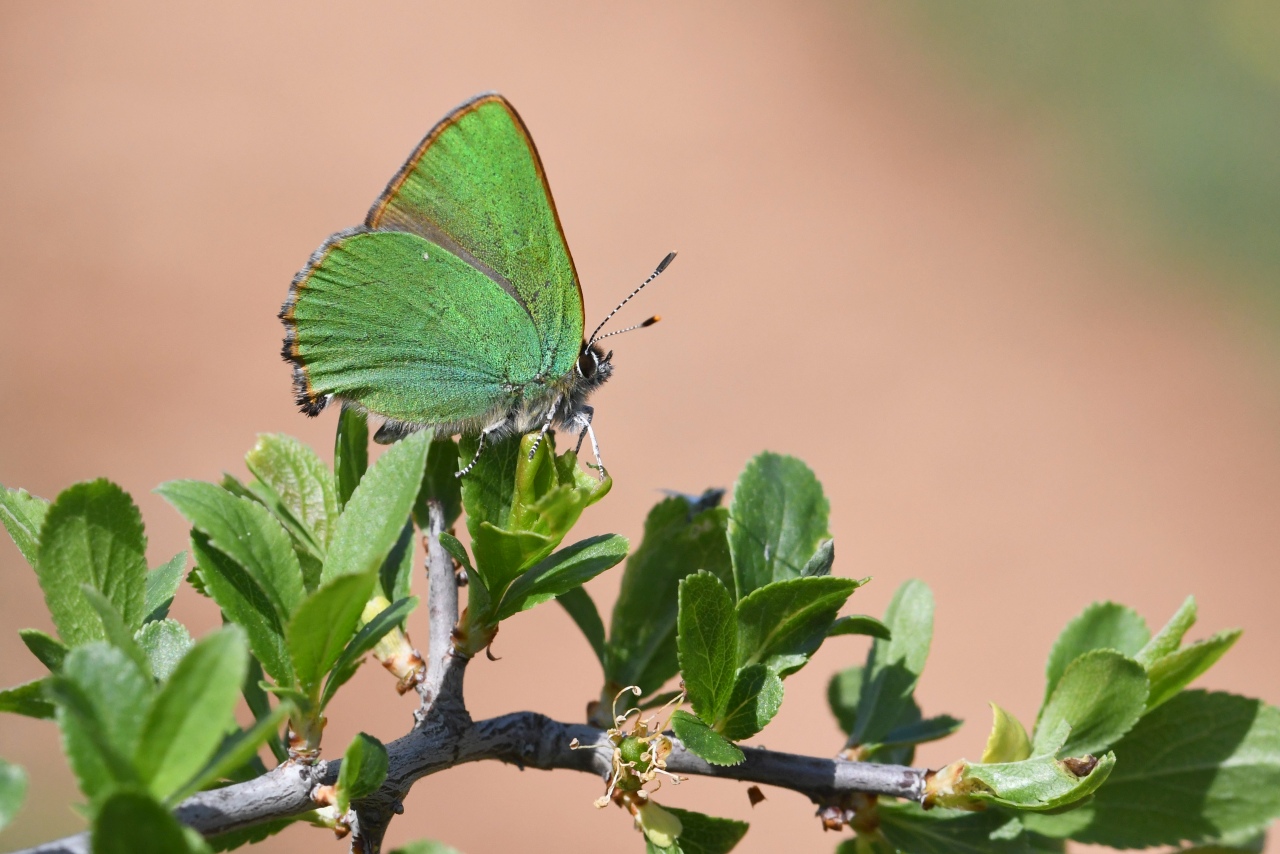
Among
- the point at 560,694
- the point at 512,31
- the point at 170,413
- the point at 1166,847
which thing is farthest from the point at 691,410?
the point at 1166,847

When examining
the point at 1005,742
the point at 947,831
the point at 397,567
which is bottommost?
the point at 947,831

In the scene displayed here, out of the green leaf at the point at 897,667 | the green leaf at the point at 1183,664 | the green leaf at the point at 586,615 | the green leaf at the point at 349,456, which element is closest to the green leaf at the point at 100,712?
the green leaf at the point at 349,456

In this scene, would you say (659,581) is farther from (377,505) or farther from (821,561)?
(377,505)

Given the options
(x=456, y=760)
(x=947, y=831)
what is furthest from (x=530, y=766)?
(x=947, y=831)

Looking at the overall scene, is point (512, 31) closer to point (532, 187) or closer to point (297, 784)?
point (532, 187)

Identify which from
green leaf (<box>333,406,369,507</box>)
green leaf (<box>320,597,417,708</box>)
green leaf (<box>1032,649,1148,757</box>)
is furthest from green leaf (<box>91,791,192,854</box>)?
green leaf (<box>1032,649,1148,757</box>)
